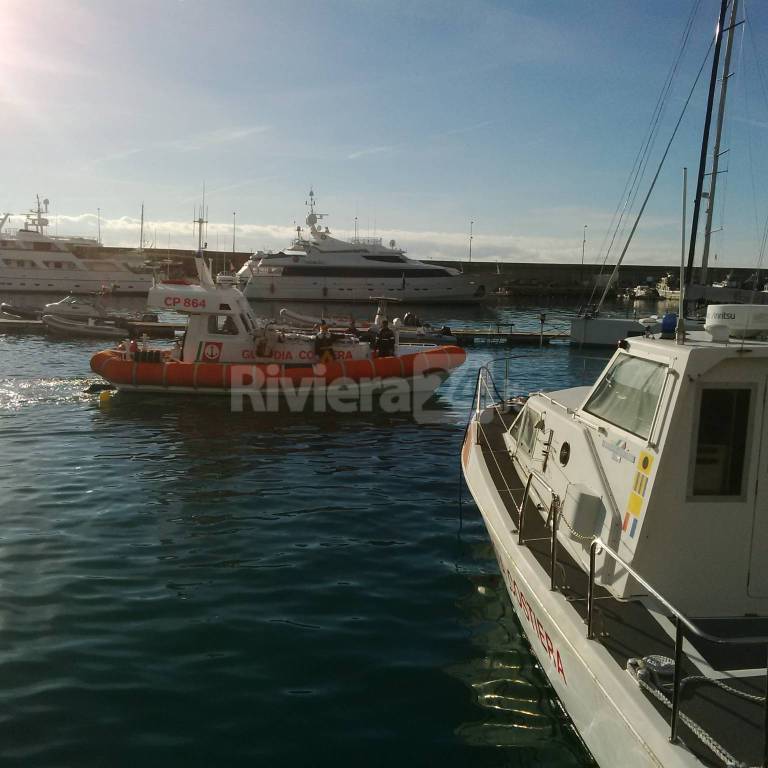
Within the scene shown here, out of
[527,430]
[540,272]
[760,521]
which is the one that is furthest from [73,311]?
[540,272]

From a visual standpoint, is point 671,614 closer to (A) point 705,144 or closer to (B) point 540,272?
(A) point 705,144

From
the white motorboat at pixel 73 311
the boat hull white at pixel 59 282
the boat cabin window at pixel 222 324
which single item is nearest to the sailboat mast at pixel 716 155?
the boat cabin window at pixel 222 324

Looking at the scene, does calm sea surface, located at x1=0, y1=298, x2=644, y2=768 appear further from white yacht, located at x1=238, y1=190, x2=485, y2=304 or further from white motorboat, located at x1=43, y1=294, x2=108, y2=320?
white yacht, located at x1=238, y1=190, x2=485, y2=304

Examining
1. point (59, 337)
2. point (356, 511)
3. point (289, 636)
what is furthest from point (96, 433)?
point (59, 337)

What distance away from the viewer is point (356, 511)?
10609mm

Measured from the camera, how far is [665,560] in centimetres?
527

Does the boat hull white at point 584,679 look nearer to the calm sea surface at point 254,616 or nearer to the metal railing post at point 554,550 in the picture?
the metal railing post at point 554,550

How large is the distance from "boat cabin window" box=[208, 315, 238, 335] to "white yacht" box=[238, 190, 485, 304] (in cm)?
4368

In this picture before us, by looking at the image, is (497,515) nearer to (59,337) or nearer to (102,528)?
(102,528)

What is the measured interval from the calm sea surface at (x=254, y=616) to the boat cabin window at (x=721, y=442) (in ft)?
7.46

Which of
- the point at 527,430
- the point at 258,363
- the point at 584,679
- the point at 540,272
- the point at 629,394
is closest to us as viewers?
the point at 584,679

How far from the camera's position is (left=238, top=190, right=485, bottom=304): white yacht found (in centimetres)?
6294

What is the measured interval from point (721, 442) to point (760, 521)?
27.1 inches

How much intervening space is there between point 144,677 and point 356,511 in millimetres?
4848
